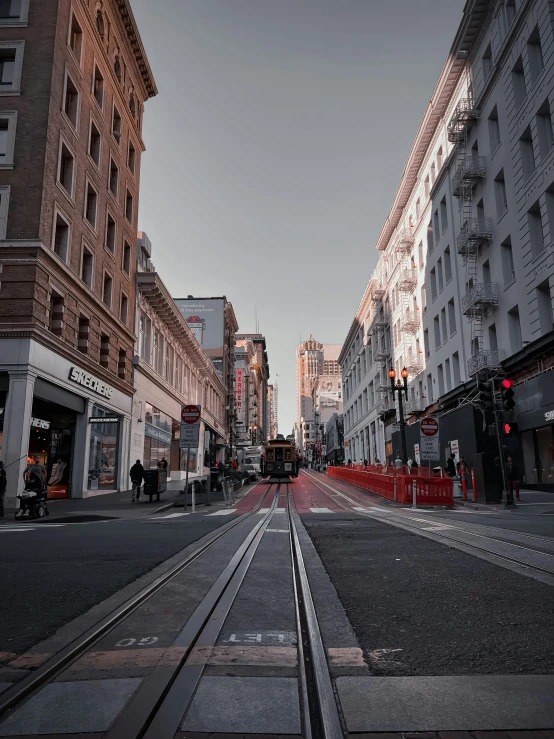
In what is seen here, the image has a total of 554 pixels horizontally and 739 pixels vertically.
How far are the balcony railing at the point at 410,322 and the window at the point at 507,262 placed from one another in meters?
18.7

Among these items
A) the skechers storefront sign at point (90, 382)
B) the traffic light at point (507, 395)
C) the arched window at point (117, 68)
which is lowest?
the traffic light at point (507, 395)

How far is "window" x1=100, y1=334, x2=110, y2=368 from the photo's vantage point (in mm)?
29936

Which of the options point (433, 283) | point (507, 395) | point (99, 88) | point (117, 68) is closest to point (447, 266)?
point (433, 283)

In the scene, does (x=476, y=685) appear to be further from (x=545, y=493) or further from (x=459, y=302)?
(x=459, y=302)

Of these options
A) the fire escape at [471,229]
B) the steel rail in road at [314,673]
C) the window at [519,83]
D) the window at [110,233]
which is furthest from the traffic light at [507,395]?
the window at [110,233]

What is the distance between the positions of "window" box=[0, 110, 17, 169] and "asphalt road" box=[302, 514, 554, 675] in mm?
21247

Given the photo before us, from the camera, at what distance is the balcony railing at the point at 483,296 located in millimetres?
31531

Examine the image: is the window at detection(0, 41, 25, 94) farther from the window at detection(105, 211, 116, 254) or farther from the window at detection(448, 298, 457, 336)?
the window at detection(448, 298, 457, 336)

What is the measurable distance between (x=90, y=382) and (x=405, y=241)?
34.1 meters

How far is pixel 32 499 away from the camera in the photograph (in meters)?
17.2

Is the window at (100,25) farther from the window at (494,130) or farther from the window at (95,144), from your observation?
the window at (494,130)

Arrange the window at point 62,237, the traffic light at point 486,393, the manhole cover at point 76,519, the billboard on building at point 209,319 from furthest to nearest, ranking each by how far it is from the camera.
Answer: the billboard on building at point 209,319, the window at point 62,237, the traffic light at point 486,393, the manhole cover at point 76,519

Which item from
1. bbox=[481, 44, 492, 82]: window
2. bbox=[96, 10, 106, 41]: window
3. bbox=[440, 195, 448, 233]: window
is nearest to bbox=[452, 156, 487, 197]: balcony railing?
bbox=[481, 44, 492, 82]: window

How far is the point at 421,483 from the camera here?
22.3 metres
